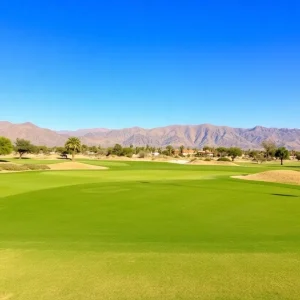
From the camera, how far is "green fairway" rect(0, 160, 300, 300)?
8164mm

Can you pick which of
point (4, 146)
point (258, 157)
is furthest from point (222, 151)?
point (4, 146)

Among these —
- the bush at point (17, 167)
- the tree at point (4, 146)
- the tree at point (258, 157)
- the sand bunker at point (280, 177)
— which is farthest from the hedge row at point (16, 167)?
the tree at point (258, 157)

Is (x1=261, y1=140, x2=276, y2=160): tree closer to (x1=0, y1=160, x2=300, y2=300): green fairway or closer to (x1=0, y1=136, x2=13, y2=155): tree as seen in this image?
(x1=0, y1=136, x2=13, y2=155): tree

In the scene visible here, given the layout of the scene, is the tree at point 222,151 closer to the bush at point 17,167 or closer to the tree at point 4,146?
the tree at point 4,146

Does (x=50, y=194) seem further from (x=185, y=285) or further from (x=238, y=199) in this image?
(x=185, y=285)

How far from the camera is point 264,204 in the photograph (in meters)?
25.9

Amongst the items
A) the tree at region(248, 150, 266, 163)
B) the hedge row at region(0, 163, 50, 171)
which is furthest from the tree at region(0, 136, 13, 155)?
the tree at region(248, 150, 266, 163)

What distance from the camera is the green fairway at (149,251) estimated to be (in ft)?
26.8

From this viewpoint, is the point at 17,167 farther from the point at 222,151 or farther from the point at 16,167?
the point at 222,151

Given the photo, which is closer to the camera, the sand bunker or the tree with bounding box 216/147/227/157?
the sand bunker

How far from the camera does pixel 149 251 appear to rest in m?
12.0

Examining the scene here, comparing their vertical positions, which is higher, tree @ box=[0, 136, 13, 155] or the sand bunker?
tree @ box=[0, 136, 13, 155]

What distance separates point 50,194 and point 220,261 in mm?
23427

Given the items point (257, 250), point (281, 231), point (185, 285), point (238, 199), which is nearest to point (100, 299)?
point (185, 285)
